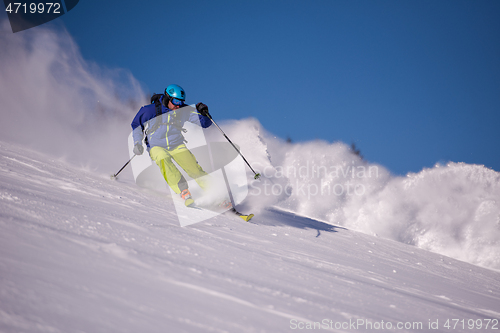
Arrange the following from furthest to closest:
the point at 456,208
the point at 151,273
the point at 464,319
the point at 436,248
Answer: the point at 456,208
the point at 436,248
the point at 464,319
the point at 151,273

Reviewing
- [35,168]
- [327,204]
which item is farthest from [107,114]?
[327,204]

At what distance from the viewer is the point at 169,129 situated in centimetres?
461

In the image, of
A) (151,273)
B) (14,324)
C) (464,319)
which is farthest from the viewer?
(464,319)

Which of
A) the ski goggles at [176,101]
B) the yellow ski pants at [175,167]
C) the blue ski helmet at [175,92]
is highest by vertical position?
the blue ski helmet at [175,92]

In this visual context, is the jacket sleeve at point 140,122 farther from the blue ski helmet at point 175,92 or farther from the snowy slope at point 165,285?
the snowy slope at point 165,285

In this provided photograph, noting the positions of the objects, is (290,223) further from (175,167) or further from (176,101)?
(176,101)

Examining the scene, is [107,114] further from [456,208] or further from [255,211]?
[456,208]

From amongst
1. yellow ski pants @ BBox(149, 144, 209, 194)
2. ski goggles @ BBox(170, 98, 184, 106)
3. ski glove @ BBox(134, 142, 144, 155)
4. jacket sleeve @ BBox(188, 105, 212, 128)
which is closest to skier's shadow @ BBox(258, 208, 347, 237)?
yellow ski pants @ BBox(149, 144, 209, 194)

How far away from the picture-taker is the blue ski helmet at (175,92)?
4.56 meters

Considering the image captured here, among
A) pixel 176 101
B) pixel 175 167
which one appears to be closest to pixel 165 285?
pixel 175 167

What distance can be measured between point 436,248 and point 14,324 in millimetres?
16814

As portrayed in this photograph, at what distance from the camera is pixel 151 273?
44.1 inches

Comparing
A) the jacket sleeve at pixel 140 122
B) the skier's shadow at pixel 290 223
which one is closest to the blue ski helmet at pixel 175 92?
the jacket sleeve at pixel 140 122

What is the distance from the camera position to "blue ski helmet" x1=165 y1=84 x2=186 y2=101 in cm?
456
